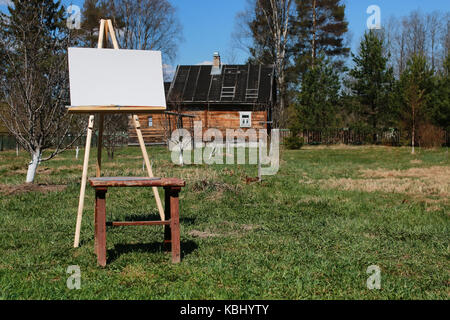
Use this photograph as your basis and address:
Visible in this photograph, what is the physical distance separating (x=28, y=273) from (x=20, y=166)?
14296 mm

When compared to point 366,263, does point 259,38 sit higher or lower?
higher

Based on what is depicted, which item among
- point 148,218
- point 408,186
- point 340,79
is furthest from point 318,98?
point 148,218

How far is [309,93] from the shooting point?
32625 mm

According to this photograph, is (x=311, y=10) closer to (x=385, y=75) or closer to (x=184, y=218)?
(x=385, y=75)

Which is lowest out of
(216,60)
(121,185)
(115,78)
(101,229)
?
(101,229)

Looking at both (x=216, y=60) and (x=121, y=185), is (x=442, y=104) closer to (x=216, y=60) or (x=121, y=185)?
(x=216, y=60)

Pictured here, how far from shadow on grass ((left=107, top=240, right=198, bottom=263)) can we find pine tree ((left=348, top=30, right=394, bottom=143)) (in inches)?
1131

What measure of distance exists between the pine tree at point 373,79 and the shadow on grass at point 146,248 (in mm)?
28717

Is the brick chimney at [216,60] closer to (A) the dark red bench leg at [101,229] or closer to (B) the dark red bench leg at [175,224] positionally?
(B) the dark red bench leg at [175,224]

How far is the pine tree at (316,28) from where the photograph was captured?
130 feet

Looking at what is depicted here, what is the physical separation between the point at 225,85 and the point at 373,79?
414 inches

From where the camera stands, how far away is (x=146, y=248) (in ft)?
17.3

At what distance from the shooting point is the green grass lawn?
153 inches

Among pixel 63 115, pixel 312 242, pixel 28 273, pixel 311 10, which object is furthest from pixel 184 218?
pixel 311 10
